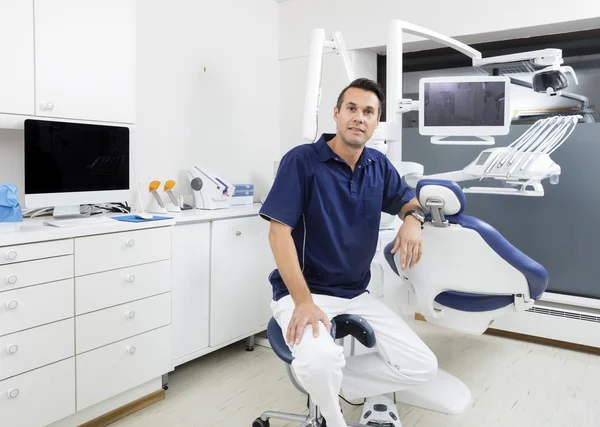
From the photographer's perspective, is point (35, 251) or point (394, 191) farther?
point (394, 191)

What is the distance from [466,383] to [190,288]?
150 cm

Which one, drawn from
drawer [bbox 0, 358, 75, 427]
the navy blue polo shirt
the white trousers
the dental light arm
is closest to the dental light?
the dental light arm

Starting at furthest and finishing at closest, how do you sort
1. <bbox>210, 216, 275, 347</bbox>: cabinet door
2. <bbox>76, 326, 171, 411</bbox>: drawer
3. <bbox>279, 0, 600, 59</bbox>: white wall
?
<bbox>279, 0, 600, 59</bbox>: white wall, <bbox>210, 216, 275, 347</bbox>: cabinet door, <bbox>76, 326, 171, 411</bbox>: drawer

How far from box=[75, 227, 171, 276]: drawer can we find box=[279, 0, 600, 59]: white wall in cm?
204

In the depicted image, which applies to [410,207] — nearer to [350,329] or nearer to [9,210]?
[350,329]

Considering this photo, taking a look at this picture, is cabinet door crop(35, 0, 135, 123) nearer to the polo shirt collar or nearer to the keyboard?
the keyboard

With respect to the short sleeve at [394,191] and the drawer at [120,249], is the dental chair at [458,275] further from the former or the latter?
the drawer at [120,249]

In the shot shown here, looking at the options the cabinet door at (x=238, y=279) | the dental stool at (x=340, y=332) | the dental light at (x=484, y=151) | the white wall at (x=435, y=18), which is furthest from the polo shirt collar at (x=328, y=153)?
the white wall at (x=435, y=18)

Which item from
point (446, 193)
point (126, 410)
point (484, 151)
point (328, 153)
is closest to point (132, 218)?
point (126, 410)

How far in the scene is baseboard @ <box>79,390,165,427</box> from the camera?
2.14m

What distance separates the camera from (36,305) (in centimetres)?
186

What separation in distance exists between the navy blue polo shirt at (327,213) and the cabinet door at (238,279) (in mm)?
871

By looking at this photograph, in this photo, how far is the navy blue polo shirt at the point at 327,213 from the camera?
1.88m

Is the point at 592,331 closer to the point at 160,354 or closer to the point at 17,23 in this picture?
the point at 160,354
